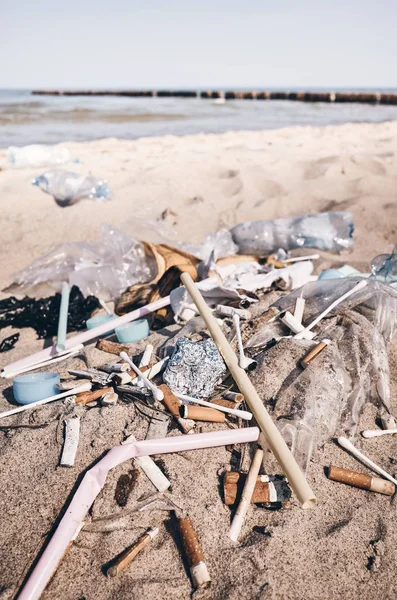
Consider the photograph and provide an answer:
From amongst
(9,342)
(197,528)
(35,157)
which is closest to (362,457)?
(197,528)

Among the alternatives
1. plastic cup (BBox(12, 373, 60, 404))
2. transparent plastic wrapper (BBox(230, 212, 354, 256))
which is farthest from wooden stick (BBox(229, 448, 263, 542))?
transparent plastic wrapper (BBox(230, 212, 354, 256))

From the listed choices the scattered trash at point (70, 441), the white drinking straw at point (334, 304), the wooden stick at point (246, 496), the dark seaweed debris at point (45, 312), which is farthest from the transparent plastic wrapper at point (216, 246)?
the wooden stick at point (246, 496)

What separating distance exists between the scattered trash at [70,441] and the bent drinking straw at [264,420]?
2.00 feet

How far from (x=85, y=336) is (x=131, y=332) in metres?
0.27

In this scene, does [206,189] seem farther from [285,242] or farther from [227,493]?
[227,493]

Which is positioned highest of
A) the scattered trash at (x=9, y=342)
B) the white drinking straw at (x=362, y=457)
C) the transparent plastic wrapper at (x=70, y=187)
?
the transparent plastic wrapper at (x=70, y=187)

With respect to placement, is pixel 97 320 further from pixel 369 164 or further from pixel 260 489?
pixel 369 164

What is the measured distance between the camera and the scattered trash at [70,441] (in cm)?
170

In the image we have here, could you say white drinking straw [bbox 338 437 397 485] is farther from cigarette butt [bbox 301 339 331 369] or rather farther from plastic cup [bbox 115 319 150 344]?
plastic cup [bbox 115 319 150 344]

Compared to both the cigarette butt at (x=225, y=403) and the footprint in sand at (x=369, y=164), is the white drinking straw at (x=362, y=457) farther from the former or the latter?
the footprint in sand at (x=369, y=164)

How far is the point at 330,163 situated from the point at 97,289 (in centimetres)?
366

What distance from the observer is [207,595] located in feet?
4.50

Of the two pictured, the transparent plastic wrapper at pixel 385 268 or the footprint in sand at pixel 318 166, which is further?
the footprint in sand at pixel 318 166

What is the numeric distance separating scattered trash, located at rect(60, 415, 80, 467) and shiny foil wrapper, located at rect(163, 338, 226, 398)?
15.2 inches
